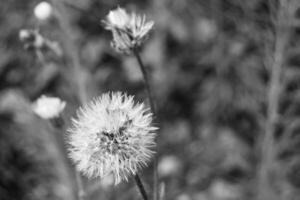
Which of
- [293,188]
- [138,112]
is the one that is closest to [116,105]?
[138,112]

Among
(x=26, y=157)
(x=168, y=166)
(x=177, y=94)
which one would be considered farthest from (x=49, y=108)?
(x=177, y=94)

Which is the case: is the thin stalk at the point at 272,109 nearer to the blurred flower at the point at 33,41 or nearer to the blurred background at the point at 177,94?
the blurred background at the point at 177,94

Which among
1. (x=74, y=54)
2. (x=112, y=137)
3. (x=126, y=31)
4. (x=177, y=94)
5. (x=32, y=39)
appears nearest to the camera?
(x=112, y=137)

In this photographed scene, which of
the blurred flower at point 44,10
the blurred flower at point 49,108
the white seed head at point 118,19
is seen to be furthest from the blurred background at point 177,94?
the white seed head at point 118,19

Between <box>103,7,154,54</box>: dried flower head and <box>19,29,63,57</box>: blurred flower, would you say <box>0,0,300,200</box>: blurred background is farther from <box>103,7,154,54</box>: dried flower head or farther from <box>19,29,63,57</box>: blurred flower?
<box>103,7,154,54</box>: dried flower head

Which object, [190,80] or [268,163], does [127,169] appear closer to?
[268,163]

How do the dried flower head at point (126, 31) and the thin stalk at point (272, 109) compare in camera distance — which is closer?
the dried flower head at point (126, 31)

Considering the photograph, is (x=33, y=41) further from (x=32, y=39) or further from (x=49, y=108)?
(x=49, y=108)
